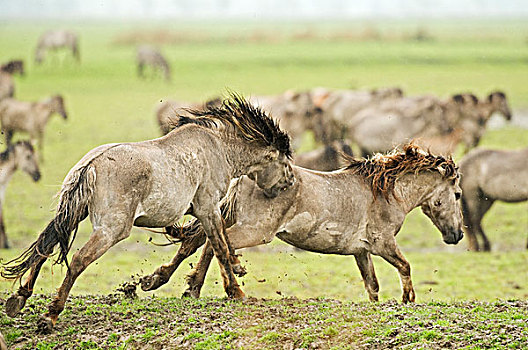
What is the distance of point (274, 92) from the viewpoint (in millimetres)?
35781

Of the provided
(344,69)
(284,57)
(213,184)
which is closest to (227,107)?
(213,184)

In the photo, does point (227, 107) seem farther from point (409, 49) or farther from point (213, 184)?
point (409, 49)

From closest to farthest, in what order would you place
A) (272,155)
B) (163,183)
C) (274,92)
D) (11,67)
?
(163,183)
(272,155)
(11,67)
(274,92)

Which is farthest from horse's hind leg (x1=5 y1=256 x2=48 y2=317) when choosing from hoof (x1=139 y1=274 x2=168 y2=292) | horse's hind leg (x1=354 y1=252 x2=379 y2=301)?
horse's hind leg (x1=354 y1=252 x2=379 y2=301)

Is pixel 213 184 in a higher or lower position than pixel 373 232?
higher

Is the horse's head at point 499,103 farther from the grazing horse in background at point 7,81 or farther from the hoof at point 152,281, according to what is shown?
the hoof at point 152,281

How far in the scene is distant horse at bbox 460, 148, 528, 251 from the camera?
533 inches

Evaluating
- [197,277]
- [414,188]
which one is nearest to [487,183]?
[414,188]

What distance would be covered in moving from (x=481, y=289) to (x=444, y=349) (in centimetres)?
481

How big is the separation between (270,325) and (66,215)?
206cm

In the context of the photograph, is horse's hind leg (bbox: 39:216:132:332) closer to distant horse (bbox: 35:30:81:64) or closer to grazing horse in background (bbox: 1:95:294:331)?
grazing horse in background (bbox: 1:95:294:331)

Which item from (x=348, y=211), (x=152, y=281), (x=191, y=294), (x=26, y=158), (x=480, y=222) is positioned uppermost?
(x=348, y=211)

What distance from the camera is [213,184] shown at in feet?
25.2

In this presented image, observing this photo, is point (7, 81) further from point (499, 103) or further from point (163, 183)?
point (163, 183)
